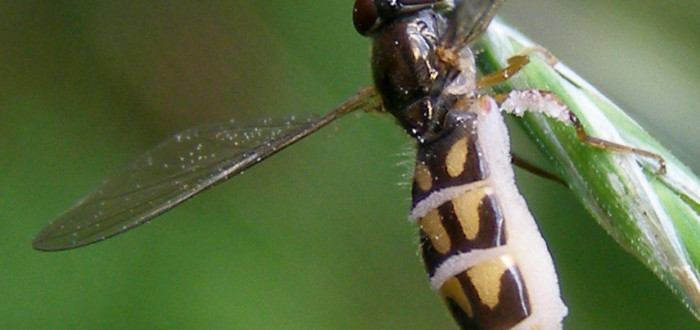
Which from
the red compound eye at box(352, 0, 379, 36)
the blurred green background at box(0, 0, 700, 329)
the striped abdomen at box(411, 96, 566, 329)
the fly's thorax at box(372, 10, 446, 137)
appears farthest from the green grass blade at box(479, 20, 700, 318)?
the blurred green background at box(0, 0, 700, 329)

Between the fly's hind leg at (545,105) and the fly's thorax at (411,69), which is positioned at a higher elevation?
the fly's thorax at (411,69)

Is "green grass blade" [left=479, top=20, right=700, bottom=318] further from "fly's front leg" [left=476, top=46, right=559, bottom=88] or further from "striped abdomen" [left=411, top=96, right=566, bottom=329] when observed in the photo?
"striped abdomen" [left=411, top=96, right=566, bottom=329]

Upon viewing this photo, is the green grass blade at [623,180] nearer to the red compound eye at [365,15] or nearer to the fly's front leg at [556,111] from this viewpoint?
the fly's front leg at [556,111]

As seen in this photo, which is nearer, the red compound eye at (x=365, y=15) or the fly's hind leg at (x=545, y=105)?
the fly's hind leg at (x=545, y=105)

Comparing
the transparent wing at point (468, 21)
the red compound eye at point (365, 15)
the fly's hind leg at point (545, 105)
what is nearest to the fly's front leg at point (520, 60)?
the fly's hind leg at point (545, 105)

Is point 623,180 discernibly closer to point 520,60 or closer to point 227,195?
point 520,60

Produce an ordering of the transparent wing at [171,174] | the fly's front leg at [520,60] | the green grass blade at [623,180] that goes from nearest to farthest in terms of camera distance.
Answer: the green grass blade at [623,180]
the fly's front leg at [520,60]
the transparent wing at [171,174]
